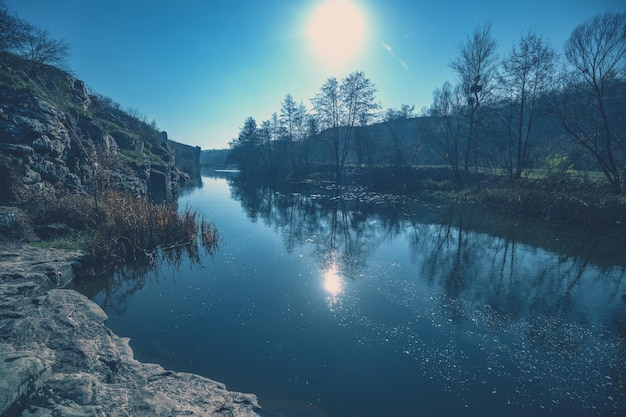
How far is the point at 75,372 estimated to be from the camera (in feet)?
10.8

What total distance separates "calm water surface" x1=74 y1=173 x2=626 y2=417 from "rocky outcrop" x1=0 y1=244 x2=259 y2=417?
0.50 m

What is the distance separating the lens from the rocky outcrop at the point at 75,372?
2.31m

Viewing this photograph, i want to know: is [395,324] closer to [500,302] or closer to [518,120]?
[500,302]

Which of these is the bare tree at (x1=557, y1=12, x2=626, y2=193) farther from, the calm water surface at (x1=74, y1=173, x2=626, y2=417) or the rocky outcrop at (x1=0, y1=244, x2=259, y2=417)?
the rocky outcrop at (x1=0, y1=244, x2=259, y2=417)

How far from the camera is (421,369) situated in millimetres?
4312

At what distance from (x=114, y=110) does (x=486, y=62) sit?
2078 inches

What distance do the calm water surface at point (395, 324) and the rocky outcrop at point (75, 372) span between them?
50 centimetres

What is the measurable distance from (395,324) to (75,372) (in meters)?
5.15

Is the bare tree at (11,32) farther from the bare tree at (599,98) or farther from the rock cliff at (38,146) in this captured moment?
the bare tree at (599,98)

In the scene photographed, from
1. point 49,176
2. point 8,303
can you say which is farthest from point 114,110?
point 8,303

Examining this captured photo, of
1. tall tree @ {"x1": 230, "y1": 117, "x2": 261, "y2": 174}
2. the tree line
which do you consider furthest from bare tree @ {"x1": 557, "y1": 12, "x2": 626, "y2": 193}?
tall tree @ {"x1": 230, "y1": 117, "x2": 261, "y2": 174}

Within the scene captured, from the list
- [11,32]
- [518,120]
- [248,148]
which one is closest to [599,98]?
[518,120]

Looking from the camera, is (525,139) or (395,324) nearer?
(395,324)

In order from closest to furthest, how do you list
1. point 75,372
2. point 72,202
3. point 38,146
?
point 75,372, point 72,202, point 38,146
